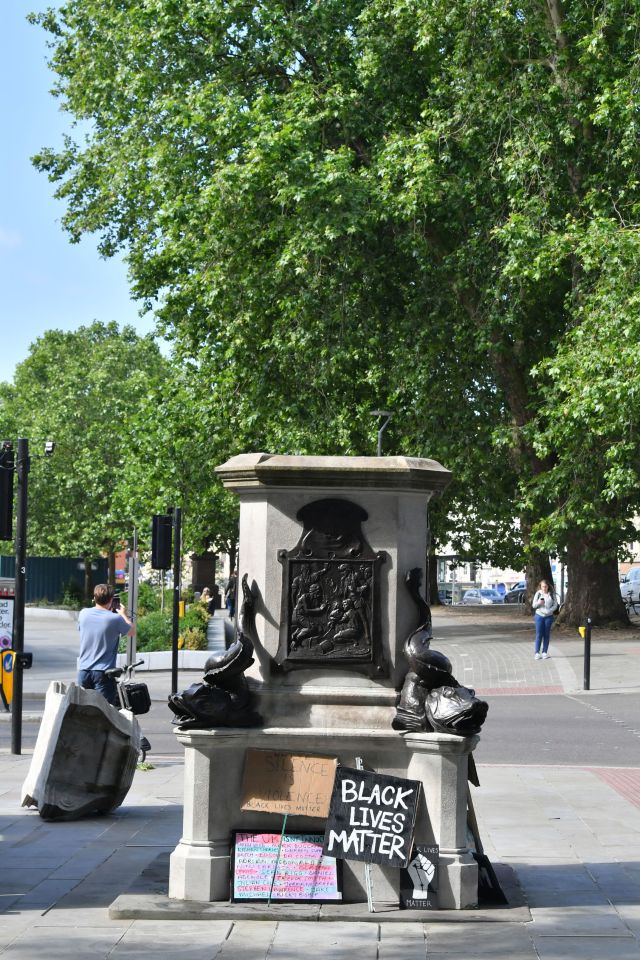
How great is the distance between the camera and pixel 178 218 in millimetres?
29250

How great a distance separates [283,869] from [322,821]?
34 centimetres

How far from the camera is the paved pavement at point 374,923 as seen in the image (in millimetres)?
6324

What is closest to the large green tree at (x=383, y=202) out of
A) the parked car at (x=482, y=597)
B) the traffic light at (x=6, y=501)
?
the traffic light at (x=6, y=501)

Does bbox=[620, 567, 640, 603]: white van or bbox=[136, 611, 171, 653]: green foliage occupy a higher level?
bbox=[620, 567, 640, 603]: white van

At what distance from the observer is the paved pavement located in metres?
6.32

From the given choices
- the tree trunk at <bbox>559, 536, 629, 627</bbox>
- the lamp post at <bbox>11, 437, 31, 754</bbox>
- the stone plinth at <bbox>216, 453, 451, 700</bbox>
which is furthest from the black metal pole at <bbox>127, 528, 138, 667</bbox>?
the tree trunk at <bbox>559, 536, 629, 627</bbox>

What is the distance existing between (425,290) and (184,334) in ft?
18.7

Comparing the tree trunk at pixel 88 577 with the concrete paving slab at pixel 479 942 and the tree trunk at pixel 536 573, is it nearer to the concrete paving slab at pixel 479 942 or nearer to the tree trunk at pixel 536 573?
the tree trunk at pixel 536 573

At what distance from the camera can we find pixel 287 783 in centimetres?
738

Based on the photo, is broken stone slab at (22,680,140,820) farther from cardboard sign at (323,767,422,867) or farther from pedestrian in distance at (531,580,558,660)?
pedestrian in distance at (531,580,558,660)

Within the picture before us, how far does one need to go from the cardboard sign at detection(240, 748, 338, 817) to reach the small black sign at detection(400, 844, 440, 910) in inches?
21.6

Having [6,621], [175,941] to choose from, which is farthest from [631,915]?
[6,621]

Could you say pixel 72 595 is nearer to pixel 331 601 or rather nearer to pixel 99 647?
pixel 99 647

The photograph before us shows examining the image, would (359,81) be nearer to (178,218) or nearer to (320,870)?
(178,218)
